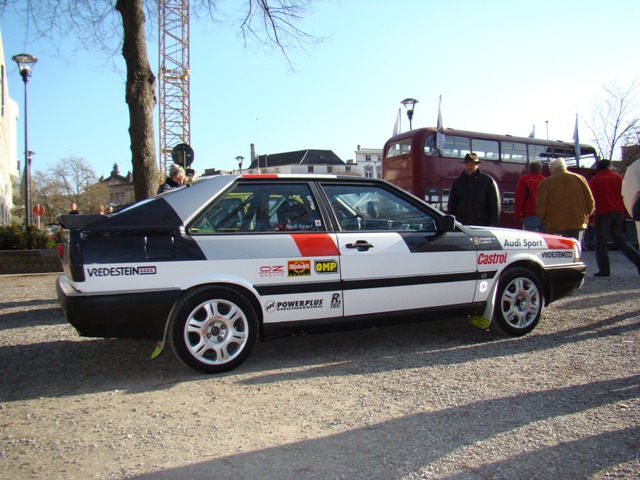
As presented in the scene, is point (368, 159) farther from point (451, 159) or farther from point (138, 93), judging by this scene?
point (138, 93)

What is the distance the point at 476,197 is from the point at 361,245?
2930mm

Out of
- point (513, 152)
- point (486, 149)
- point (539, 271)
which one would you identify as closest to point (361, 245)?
point (539, 271)

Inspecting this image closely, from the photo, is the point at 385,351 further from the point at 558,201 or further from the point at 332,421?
the point at 558,201

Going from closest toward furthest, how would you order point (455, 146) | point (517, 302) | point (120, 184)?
point (517, 302) → point (455, 146) → point (120, 184)

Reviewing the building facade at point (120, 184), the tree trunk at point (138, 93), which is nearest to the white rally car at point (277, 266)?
the tree trunk at point (138, 93)

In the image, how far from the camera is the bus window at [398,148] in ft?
50.9

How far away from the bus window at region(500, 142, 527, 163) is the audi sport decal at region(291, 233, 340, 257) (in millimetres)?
13734

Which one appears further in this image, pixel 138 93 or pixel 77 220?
pixel 138 93

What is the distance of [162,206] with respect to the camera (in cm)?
393

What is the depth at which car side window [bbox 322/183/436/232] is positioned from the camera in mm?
4447

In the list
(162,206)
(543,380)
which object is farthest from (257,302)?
(543,380)

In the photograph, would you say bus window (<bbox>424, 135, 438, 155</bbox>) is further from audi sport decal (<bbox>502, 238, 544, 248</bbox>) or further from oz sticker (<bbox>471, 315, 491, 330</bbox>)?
oz sticker (<bbox>471, 315, 491, 330</bbox>)

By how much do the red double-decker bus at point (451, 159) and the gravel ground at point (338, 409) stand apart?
10201 millimetres

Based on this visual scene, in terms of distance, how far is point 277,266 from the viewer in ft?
13.2
